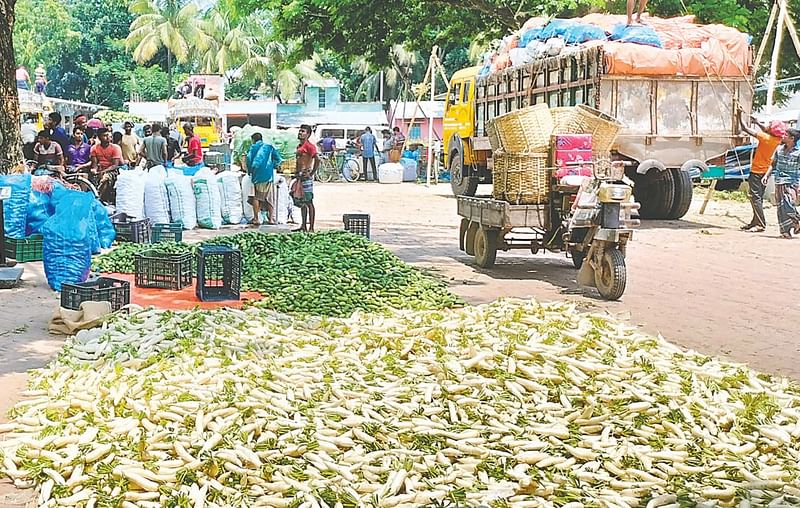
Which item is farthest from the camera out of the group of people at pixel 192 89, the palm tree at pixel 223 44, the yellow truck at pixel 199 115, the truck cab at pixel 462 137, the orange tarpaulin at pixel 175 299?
the palm tree at pixel 223 44

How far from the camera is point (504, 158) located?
10.1 m

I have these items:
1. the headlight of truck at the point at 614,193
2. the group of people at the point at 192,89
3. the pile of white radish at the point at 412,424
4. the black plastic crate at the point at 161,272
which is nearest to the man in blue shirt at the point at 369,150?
the group of people at the point at 192,89

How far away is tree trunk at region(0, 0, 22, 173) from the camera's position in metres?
10.3

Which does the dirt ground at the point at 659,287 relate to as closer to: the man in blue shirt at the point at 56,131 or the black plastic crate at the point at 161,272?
the black plastic crate at the point at 161,272

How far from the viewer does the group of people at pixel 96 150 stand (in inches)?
555

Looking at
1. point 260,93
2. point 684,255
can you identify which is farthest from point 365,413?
point 260,93

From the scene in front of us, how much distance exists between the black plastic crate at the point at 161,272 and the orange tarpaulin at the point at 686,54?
760 centimetres

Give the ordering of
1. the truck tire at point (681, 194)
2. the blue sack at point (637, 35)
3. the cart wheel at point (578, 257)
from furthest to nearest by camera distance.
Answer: the truck tire at point (681, 194)
the blue sack at point (637, 35)
the cart wheel at point (578, 257)

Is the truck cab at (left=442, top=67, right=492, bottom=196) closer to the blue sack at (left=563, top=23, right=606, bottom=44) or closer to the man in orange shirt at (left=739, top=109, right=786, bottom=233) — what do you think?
the blue sack at (left=563, top=23, right=606, bottom=44)

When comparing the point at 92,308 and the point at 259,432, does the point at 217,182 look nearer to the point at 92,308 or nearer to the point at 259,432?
the point at 92,308

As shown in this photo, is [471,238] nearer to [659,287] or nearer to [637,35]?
[659,287]

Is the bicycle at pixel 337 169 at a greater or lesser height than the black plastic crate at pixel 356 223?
greater

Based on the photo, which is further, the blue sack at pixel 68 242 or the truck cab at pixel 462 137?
the truck cab at pixel 462 137

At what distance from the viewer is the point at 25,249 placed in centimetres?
1070
